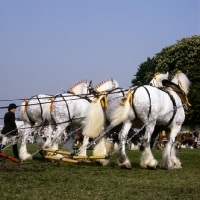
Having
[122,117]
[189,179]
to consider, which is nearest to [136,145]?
[122,117]

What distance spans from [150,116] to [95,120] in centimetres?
157

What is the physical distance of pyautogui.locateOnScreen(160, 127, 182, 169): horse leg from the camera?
14289mm

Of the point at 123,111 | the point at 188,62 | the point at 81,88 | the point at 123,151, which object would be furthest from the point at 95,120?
the point at 188,62

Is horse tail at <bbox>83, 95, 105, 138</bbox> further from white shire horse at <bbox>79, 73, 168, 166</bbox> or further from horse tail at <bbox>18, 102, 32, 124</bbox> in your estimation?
horse tail at <bbox>18, 102, 32, 124</bbox>

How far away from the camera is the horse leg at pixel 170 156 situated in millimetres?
14289

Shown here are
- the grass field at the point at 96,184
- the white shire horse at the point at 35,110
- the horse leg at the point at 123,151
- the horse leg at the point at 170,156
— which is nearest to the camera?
the grass field at the point at 96,184

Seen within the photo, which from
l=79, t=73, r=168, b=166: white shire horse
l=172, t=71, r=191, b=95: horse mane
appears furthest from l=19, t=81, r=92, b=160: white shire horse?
l=172, t=71, r=191, b=95: horse mane

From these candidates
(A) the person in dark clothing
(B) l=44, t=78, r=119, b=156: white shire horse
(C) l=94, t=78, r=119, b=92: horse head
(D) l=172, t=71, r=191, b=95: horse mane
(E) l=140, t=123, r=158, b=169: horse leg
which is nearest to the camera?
(E) l=140, t=123, r=158, b=169: horse leg

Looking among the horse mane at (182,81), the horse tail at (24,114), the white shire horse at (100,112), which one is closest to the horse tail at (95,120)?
the white shire horse at (100,112)

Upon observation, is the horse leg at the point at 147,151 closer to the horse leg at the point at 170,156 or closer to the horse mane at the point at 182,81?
the horse leg at the point at 170,156

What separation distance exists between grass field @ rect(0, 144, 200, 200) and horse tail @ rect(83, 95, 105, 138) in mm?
1734

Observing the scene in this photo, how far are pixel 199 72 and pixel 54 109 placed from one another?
43.3 meters

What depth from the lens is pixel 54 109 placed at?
16469 mm

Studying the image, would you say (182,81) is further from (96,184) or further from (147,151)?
(96,184)
